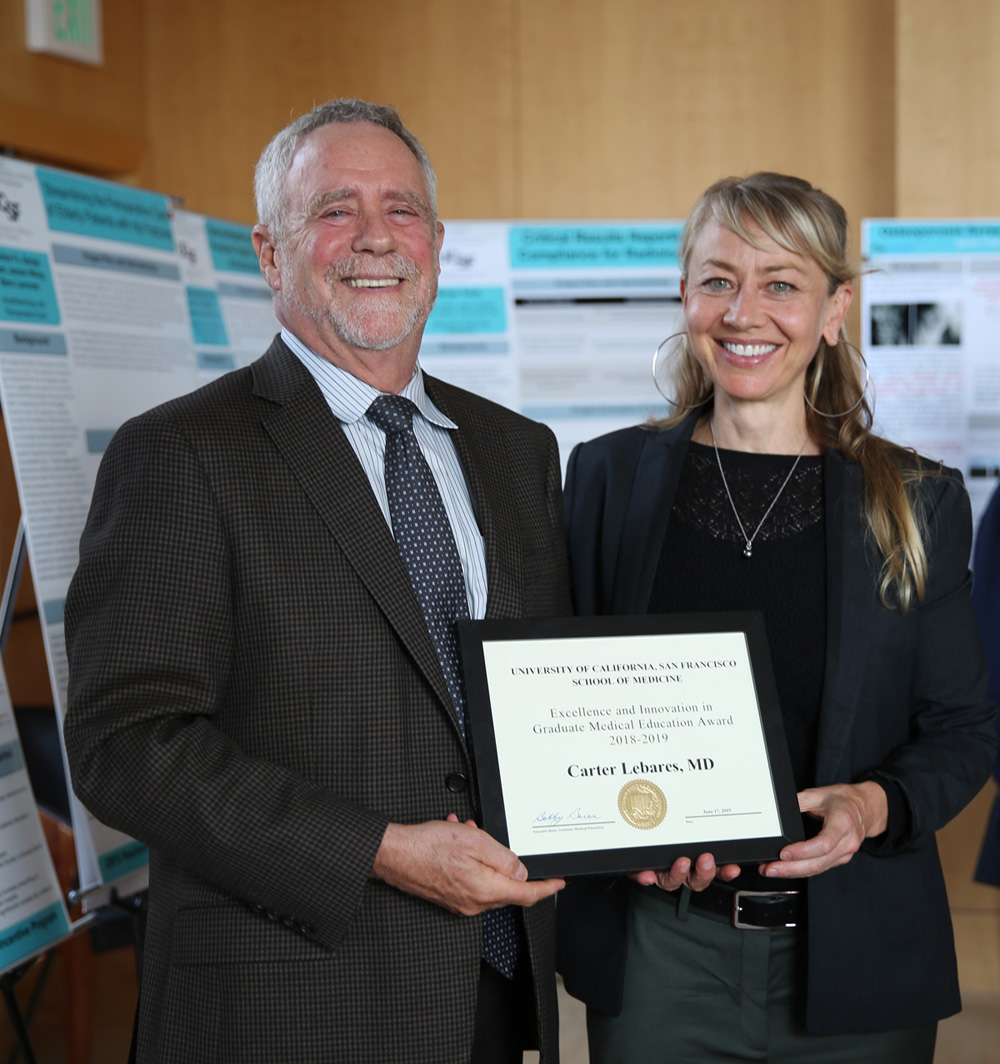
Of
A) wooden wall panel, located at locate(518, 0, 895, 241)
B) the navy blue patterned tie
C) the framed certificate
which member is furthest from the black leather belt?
wooden wall panel, located at locate(518, 0, 895, 241)

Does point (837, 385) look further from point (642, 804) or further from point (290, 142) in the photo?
point (290, 142)

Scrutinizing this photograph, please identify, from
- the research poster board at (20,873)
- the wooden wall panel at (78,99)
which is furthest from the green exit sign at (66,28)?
the research poster board at (20,873)

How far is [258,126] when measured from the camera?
5.12 m

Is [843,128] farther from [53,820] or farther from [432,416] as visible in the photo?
[53,820]

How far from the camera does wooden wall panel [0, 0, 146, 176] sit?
4.32 meters

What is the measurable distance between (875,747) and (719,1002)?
492 millimetres

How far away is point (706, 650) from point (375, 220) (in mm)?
840

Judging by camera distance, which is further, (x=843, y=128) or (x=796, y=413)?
(x=843, y=128)

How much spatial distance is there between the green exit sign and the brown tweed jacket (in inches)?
136

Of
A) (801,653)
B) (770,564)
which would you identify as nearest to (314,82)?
(770,564)

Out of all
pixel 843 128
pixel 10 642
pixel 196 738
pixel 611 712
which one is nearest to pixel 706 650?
pixel 611 712

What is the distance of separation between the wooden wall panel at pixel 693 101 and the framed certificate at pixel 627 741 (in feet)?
11.4

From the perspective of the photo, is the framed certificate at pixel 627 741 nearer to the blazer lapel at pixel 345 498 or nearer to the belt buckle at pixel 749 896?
the blazer lapel at pixel 345 498

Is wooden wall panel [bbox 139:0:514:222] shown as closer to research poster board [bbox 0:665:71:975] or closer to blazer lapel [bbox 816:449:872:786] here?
research poster board [bbox 0:665:71:975]
